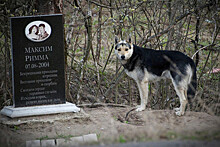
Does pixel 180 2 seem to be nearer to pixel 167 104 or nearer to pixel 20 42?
pixel 167 104

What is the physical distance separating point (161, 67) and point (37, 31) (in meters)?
2.96

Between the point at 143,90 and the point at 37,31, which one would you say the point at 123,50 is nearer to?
the point at 143,90

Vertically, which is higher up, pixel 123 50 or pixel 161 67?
pixel 123 50

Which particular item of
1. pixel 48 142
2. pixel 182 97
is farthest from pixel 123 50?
pixel 48 142

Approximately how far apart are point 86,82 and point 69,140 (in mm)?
4664

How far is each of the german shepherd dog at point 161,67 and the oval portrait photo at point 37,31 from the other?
1.67 metres

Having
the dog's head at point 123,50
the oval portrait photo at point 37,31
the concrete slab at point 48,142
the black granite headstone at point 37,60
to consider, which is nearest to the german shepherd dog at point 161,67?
the dog's head at point 123,50

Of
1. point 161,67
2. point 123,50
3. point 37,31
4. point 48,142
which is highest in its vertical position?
point 37,31

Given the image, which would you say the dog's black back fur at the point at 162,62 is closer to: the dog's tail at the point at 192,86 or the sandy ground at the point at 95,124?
the dog's tail at the point at 192,86

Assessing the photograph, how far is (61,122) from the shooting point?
631 cm

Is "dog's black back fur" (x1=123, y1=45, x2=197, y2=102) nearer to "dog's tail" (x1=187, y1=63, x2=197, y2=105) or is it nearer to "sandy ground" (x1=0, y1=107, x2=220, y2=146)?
"dog's tail" (x1=187, y1=63, x2=197, y2=105)

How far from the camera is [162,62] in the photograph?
21.0 feet

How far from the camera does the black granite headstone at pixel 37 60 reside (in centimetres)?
643

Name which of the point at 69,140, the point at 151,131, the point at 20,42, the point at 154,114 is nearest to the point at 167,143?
the point at 151,131
